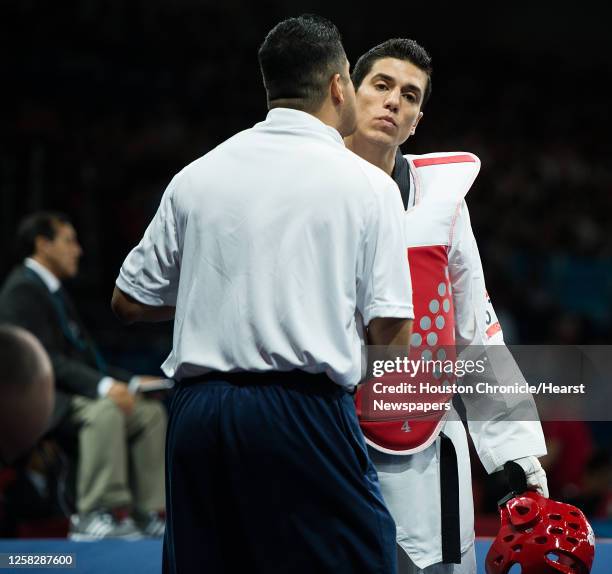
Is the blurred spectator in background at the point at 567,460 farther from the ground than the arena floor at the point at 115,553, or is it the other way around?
the arena floor at the point at 115,553

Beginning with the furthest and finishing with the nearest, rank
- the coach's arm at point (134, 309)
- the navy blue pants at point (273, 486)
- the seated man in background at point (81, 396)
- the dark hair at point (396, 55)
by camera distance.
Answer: the seated man in background at point (81, 396)
the dark hair at point (396, 55)
the coach's arm at point (134, 309)
the navy blue pants at point (273, 486)

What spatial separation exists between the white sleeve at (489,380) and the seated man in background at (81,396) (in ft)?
9.91

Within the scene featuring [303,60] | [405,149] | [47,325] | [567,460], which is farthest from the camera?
[405,149]

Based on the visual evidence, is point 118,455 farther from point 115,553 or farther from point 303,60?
point 303,60

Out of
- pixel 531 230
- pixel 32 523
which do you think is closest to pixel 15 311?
pixel 32 523

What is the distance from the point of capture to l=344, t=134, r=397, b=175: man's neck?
2514 millimetres

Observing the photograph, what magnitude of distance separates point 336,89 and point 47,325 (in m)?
3.70

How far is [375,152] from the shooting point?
252cm

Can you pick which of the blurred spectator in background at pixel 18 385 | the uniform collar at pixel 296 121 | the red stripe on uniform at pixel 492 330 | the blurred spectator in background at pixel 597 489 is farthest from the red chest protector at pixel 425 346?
the blurred spectator in background at pixel 597 489

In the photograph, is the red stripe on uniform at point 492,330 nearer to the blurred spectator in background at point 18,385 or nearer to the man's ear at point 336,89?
the man's ear at point 336,89

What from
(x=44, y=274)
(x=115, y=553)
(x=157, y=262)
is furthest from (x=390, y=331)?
(x=44, y=274)

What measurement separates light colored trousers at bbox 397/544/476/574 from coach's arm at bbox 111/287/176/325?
772 mm

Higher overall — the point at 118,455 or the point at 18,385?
the point at 18,385

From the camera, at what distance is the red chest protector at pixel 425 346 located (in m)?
2.30
